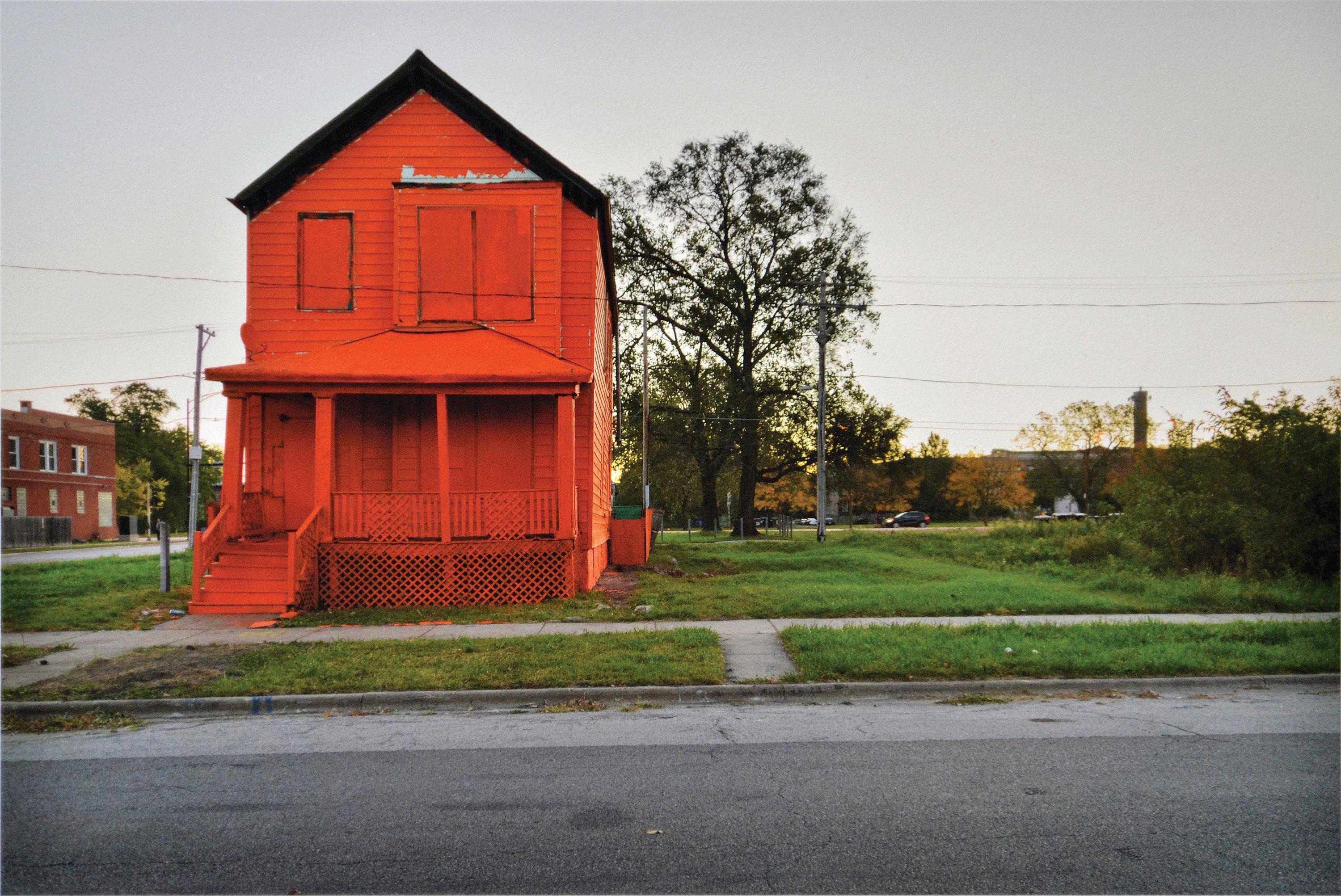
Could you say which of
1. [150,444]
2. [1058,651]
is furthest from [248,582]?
[150,444]

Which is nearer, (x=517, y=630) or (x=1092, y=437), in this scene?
(x=517, y=630)

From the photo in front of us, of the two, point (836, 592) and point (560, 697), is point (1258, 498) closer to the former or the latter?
point (836, 592)

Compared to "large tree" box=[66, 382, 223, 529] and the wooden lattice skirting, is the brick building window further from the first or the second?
the wooden lattice skirting

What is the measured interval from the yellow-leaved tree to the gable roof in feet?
203

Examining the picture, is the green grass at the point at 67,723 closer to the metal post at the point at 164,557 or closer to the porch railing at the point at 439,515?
the porch railing at the point at 439,515

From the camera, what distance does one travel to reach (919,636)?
991 centimetres

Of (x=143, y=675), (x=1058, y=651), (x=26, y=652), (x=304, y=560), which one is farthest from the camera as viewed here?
(x=304, y=560)

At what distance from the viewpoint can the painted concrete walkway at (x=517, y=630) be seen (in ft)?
34.2

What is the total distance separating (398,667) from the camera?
8.90 meters

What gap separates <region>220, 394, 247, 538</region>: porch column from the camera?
14.7 metres

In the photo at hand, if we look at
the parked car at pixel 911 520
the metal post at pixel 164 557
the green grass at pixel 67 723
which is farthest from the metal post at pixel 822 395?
the parked car at pixel 911 520

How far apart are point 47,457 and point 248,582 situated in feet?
157

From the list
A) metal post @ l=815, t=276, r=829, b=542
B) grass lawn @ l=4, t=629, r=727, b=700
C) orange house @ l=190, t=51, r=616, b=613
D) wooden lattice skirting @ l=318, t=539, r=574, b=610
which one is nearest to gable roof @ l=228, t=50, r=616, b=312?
orange house @ l=190, t=51, r=616, b=613

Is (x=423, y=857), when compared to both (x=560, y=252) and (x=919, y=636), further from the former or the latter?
(x=560, y=252)
